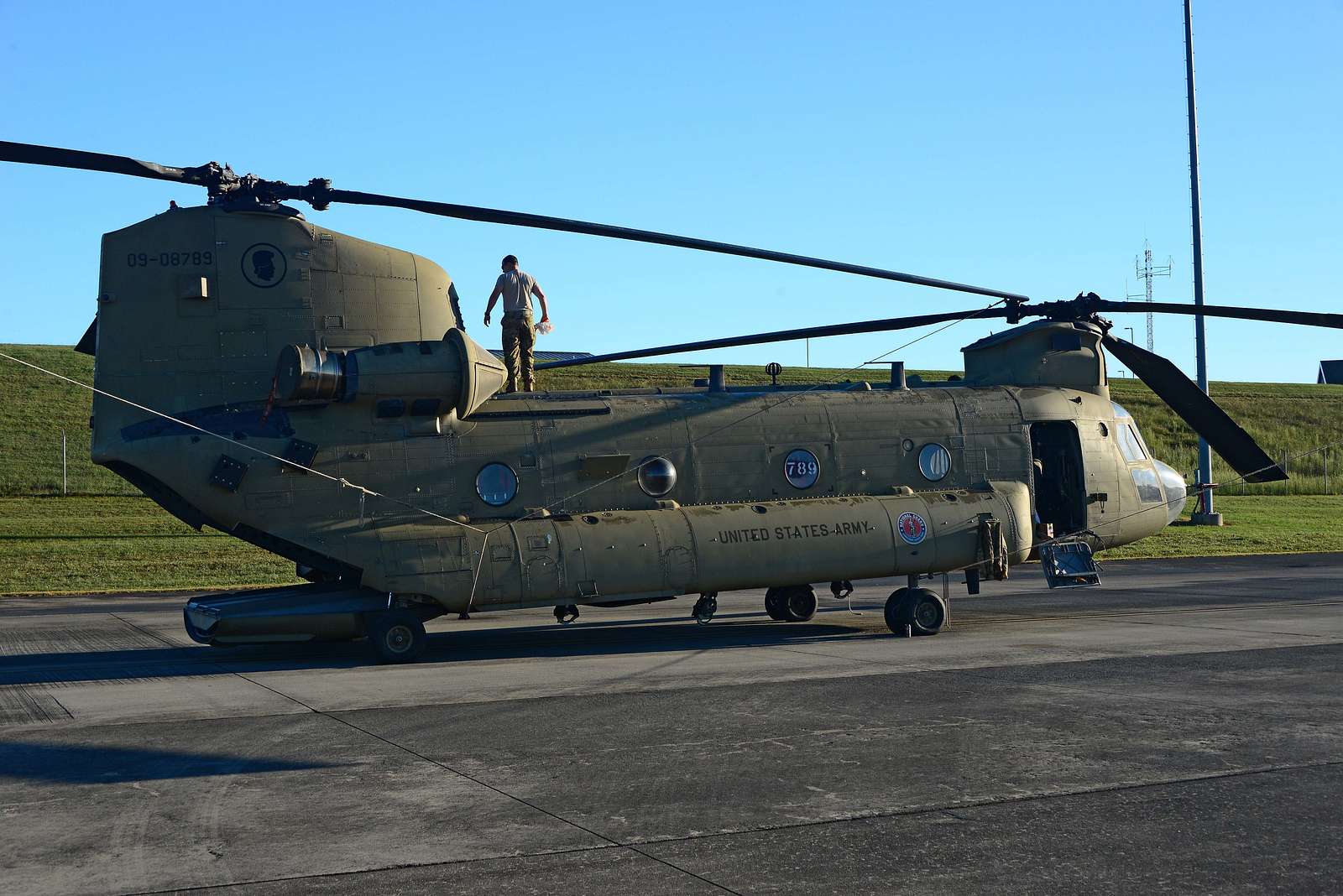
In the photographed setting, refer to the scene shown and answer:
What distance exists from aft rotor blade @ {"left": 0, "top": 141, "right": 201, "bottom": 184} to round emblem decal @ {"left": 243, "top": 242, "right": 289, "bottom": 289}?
214cm

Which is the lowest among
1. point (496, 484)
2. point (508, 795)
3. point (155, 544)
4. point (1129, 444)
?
point (508, 795)

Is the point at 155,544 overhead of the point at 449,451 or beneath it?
beneath

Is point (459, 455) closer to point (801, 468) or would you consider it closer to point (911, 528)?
point (801, 468)

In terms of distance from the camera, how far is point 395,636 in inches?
591

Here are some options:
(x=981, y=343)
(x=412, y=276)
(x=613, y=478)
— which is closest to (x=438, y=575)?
(x=613, y=478)

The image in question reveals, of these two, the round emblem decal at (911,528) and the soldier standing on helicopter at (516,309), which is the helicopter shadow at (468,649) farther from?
the soldier standing on helicopter at (516,309)

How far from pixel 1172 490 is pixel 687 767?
44.3 feet

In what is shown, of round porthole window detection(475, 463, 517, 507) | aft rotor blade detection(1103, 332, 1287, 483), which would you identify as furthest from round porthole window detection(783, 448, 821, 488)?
aft rotor blade detection(1103, 332, 1287, 483)

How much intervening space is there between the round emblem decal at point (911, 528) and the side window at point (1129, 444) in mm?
4224

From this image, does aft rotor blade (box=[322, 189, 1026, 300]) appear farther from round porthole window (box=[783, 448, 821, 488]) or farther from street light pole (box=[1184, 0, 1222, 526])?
street light pole (box=[1184, 0, 1222, 526])

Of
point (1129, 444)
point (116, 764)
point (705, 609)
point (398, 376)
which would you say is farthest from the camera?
point (1129, 444)

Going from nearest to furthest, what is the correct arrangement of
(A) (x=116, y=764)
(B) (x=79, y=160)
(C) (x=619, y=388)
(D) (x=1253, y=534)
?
(A) (x=116, y=764), (B) (x=79, y=160), (D) (x=1253, y=534), (C) (x=619, y=388)

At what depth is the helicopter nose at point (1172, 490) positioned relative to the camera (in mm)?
19672

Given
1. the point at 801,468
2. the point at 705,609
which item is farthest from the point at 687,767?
the point at 705,609
